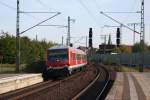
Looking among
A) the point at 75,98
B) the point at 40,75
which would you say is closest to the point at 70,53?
the point at 40,75

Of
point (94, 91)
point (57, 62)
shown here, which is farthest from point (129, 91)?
point (57, 62)

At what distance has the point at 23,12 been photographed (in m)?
42.8

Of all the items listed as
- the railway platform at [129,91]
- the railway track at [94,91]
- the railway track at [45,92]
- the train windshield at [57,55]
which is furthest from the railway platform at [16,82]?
the railway platform at [129,91]

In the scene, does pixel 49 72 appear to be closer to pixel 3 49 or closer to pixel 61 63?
pixel 61 63

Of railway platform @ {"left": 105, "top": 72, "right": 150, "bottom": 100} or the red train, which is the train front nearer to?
the red train

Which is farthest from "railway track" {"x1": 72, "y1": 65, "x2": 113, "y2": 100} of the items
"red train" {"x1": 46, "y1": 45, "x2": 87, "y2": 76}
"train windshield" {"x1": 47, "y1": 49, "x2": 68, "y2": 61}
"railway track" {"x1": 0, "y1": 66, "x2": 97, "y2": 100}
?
"train windshield" {"x1": 47, "y1": 49, "x2": 68, "y2": 61}

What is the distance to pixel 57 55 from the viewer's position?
131 feet

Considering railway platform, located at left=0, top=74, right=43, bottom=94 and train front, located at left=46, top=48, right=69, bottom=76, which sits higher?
train front, located at left=46, top=48, right=69, bottom=76

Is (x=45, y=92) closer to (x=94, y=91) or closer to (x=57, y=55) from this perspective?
(x=94, y=91)

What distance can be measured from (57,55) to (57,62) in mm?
776

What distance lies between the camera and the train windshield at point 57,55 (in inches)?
1567

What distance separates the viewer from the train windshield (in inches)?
1567

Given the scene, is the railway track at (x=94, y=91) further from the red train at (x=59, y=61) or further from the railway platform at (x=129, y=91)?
the red train at (x=59, y=61)

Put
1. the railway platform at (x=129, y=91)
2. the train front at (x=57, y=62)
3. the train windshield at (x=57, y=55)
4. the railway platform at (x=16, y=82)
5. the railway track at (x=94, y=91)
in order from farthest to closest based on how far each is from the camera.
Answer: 1. the train windshield at (x=57, y=55)
2. the train front at (x=57, y=62)
3. the railway platform at (x=16, y=82)
4. the railway track at (x=94, y=91)
5. the railway platform at (x=129, y=91)
